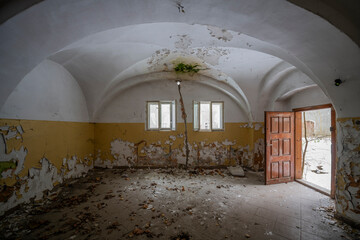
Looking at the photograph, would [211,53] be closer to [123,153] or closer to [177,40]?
[177,40]

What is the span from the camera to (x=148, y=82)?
6.18 m

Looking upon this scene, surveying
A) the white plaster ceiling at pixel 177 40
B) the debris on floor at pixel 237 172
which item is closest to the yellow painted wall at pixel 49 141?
the white plaster ceiling at pixel 177 40

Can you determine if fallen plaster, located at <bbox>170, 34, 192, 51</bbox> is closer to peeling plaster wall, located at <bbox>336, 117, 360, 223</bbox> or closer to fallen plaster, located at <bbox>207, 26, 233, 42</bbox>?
fallen plaster, located at <bbox>207, 26, 233, 42</bbox>

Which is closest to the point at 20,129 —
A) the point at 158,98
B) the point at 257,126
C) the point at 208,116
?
the point at 158,98

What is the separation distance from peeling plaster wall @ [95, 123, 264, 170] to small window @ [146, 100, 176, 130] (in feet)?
0.88

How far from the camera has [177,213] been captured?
9.79ft

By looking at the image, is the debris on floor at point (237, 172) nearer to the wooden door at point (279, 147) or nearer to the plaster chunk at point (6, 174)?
the wooden door at point (279, 147)

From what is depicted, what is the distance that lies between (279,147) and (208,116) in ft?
8.99

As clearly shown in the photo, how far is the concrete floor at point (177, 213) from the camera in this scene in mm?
2440

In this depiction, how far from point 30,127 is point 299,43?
537 centimetres

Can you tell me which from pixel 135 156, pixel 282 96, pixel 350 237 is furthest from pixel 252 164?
pixel 135 156

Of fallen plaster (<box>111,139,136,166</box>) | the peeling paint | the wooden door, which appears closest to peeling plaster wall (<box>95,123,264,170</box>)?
fallen plaster (<box>111,139,136,166</box>)

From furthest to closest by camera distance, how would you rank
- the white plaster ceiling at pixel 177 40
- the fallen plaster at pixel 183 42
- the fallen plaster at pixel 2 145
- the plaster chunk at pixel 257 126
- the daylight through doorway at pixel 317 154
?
the plaster chunk at pixel 257 126, the daylight through doorway at pixel 317 154, the fallen plaster at pixel 183 42, the fallen plaster at pixel 2 145, the white plaster ceiling at pixel 177 40

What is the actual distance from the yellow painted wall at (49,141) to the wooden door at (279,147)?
19.6 ft
